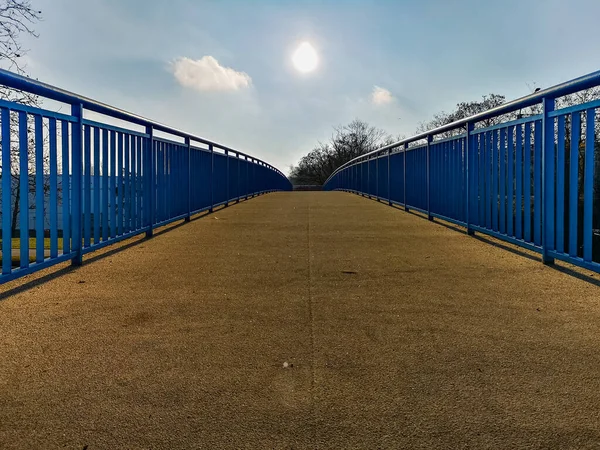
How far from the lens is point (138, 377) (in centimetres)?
187

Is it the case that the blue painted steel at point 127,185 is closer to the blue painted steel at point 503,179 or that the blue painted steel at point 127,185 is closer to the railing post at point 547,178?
the blue painted steel at point 503,179

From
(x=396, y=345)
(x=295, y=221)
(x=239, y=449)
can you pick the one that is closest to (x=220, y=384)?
(x=239, y=449)

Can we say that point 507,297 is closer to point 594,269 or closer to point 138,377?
point 594,269

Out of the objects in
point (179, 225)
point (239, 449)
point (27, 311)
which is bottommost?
point (239, 449)

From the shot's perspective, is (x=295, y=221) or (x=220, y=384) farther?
(x=295, y=221)

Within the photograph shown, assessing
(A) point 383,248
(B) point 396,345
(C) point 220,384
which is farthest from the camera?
(A) point 383,248

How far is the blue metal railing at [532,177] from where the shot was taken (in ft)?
10.5

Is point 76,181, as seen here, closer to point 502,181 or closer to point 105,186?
point 105,186

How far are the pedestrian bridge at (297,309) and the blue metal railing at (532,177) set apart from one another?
0.02m

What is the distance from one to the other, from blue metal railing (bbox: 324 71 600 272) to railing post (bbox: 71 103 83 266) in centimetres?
390

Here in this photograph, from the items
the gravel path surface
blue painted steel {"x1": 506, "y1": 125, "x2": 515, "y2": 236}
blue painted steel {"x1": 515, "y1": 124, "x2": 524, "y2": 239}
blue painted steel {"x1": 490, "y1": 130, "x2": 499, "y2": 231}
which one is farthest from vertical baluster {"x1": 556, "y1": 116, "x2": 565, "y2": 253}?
blue painted steel {"x1": 490, "y1": 130, "x2": 499, "y2": 231}

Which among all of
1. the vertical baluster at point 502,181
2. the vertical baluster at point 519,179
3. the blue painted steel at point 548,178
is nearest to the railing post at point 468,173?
the vertical baluster at point 502,181

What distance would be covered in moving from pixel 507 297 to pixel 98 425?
248 centimetres

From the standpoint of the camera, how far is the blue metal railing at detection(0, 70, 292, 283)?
3.04 m
